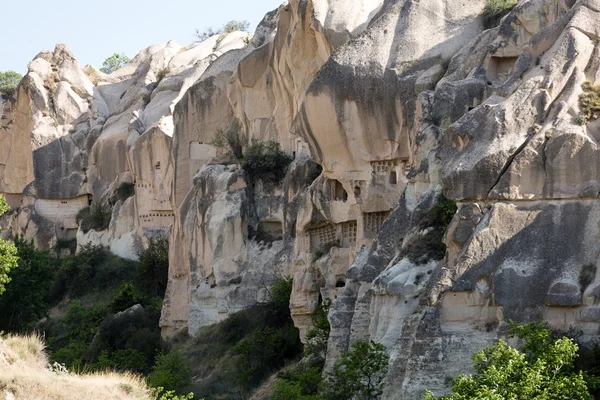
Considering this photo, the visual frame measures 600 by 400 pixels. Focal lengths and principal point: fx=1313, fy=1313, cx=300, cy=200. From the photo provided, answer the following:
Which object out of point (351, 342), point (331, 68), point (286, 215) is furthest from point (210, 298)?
point (351, 342)

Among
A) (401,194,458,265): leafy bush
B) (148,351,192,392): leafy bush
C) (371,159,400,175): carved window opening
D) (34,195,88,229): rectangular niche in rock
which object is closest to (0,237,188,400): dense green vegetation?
(148,351,192,392): leafy bush

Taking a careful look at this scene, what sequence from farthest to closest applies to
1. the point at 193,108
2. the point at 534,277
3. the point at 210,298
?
the point at 193,108
the point at 210,298
the point at 534,277

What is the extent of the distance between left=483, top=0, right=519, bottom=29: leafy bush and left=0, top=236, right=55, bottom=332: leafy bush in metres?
15.8

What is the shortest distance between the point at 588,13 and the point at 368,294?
6.41 meters

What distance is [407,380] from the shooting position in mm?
19219

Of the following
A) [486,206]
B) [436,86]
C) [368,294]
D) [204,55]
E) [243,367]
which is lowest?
[243,367]

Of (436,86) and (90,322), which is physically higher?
(436,86)

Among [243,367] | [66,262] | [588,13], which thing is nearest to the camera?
[588,13]

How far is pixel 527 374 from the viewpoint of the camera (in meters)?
17.0

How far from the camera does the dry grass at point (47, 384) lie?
1980 centimetres

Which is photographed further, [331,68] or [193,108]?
[193,108]

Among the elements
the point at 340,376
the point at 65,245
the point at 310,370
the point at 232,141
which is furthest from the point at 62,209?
the point at 340,376

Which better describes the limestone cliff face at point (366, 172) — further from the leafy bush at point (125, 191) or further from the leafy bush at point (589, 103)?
the leafy bush at point (125, 191)

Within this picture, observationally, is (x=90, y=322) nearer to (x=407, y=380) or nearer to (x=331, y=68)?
(x=331, y=68)
